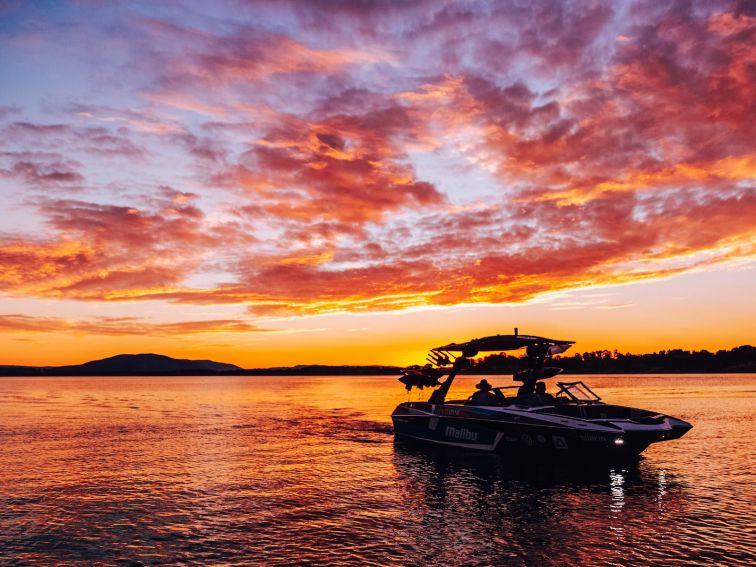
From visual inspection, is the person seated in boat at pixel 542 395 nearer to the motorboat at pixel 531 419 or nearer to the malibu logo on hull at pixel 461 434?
the motorboat at pixel 531 419

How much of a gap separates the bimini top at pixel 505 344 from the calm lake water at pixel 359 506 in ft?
22.0

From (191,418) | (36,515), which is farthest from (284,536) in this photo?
(191,418)

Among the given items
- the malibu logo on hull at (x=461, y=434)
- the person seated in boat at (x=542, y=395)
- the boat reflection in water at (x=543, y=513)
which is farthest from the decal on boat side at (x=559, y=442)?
the malibu logo on hull at (x=461, y=434)

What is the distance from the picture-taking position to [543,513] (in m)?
20.2

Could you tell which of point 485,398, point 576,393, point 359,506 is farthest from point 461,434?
point 359,506

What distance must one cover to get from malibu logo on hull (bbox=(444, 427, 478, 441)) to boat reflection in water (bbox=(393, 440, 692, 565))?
75.4 inches

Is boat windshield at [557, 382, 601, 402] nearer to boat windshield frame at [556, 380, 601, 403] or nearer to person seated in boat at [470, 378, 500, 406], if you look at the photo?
boat windshield frame at [556, 380, 601, 403]

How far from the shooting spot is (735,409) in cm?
6888

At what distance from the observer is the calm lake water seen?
15984 mm

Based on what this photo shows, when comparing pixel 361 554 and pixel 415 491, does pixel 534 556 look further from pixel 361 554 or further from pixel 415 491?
pixel 415 491

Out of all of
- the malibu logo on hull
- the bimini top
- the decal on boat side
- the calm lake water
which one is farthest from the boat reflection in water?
the bimini top

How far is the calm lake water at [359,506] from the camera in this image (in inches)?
629

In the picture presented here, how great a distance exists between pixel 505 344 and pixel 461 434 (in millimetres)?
5915

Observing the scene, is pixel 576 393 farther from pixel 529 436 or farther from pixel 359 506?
pixel 359 506
